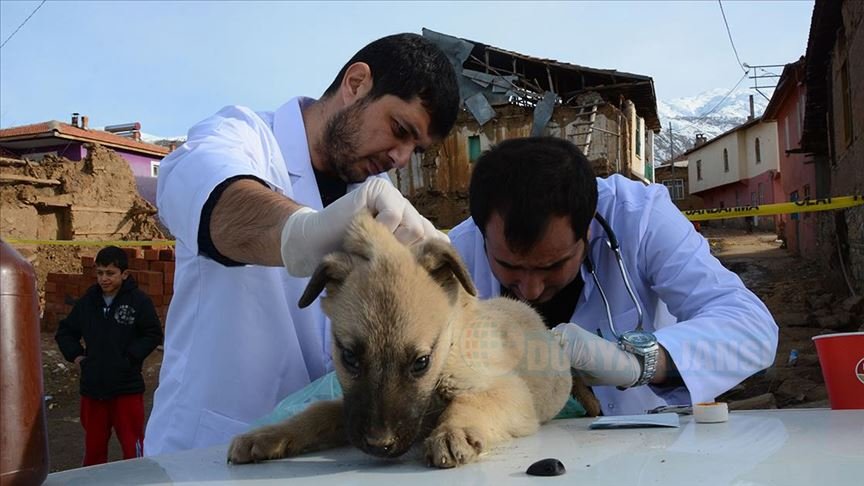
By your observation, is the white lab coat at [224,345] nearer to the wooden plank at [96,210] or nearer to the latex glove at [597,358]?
the latex glove at [597,358]

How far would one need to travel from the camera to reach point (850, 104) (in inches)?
538

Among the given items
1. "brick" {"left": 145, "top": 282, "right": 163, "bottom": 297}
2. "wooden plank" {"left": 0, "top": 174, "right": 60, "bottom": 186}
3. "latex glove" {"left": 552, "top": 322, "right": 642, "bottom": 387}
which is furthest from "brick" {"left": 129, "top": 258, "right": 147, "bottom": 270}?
"latex glove" {"left": 552, "top": 322, "right": 642, "bottom": 387}

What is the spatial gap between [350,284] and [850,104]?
569 inches

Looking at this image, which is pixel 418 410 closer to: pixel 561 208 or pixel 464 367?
pixel 464 367

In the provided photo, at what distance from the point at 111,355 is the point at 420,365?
620cm

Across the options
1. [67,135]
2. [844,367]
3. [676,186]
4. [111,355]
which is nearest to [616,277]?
[844,367]

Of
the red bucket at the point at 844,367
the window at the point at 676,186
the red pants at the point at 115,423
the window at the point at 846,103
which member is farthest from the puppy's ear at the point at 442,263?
the window at the point at 676,186

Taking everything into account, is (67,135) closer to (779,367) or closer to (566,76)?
(566,76)

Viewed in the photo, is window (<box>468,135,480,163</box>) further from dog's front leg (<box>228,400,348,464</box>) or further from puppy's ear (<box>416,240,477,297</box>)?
A: dog's front leg (<box>228,400,348,464</box>)

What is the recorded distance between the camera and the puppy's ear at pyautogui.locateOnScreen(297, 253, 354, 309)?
1.98 metres

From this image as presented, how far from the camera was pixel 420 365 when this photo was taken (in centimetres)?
197

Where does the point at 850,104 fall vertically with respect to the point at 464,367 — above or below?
above

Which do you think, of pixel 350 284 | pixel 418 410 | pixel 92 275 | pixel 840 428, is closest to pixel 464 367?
pixel 418 410

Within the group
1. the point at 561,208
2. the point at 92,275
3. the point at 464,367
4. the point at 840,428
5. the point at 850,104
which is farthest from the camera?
the point at 92,275
